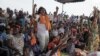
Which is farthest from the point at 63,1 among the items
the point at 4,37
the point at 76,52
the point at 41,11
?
the point at 76,52

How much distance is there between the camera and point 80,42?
44.6 ft

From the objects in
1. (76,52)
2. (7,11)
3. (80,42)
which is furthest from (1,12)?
(76,52)

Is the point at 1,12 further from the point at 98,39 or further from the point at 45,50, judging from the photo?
the point at 98,39

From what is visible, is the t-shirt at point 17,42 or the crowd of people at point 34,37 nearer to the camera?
the crowd of people at point 34,37

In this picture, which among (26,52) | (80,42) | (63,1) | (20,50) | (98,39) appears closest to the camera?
(26,52)

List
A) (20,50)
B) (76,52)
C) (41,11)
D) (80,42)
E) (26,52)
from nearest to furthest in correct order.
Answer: (76,52) → (26,52) → (20,50) → (41,11) → (80,42)

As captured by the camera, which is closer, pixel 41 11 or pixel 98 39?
pixel 41 11

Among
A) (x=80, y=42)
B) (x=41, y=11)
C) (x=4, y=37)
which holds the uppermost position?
(x=41, y=11)

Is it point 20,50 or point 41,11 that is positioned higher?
point 41,11

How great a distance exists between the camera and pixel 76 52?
554cm

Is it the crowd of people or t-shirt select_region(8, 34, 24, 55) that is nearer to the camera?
the crowd of people

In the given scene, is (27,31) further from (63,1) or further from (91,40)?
(91,40)

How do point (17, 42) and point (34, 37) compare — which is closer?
point (17, 42)

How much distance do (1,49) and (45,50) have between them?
1.37 m
